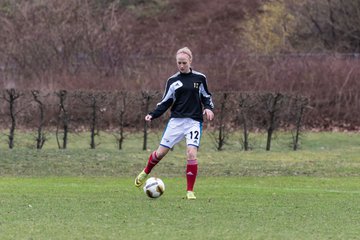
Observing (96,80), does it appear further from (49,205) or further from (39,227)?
(39,227)

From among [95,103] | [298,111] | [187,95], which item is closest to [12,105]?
[95,103]

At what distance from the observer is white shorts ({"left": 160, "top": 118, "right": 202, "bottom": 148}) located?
12.4 m

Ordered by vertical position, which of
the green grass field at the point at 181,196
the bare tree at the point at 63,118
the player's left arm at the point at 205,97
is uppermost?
the player's left arm at the point at 205,97

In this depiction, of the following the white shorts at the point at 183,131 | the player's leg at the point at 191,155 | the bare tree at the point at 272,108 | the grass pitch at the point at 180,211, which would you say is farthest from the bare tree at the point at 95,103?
the player's leg at the point at 191,155

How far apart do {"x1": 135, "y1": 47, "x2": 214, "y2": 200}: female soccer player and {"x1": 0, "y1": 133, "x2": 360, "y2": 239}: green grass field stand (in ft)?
2.14

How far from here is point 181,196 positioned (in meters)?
12.7

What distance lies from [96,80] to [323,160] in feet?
52.4

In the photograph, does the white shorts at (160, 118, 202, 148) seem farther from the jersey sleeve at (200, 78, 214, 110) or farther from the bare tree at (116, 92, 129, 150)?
the bare tree at (116, 92, 129, 150)

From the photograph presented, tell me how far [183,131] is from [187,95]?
516mm

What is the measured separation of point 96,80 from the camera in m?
34.5

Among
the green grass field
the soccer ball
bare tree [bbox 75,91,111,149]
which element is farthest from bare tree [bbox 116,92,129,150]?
the soccer ball

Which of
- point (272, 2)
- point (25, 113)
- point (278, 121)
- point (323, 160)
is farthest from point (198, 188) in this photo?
point (272, 2)

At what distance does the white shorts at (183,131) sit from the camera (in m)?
12.4

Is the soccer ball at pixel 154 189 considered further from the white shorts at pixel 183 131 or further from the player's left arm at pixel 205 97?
the player's left arm at pixel 205 97
